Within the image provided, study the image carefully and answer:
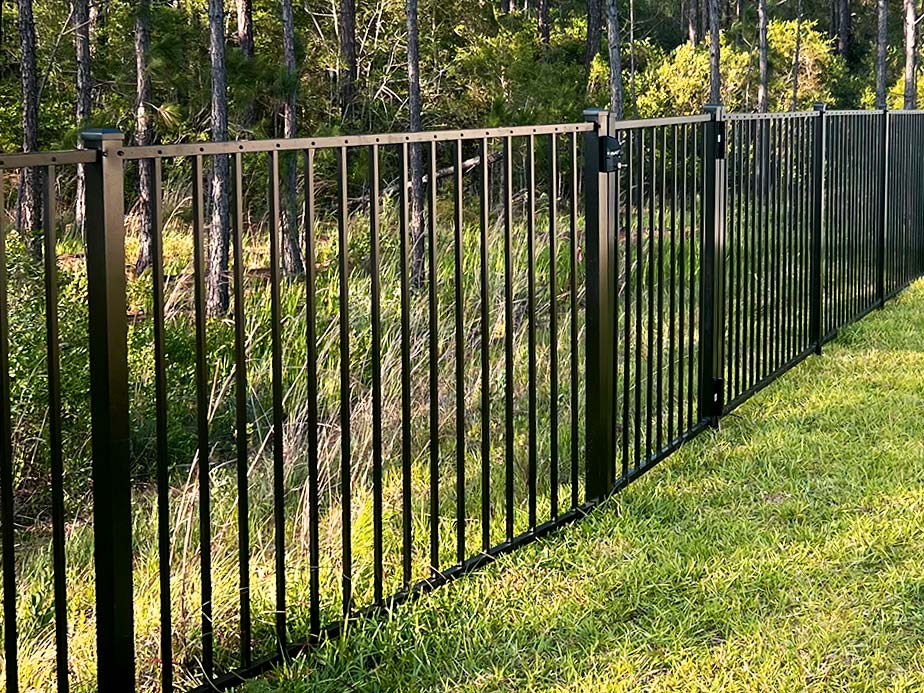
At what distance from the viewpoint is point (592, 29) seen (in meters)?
35.5

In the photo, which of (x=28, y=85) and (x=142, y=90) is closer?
(x=28, y=85)

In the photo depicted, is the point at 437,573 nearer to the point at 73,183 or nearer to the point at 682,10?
the point at 73,183

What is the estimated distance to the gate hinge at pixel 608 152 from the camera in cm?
460

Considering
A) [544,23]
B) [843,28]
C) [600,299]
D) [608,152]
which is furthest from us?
[843,28]

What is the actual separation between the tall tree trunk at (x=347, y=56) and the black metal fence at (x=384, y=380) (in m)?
13.0

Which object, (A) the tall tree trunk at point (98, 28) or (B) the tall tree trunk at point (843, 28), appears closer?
(A) the tall tree trunk at point (98, 28)

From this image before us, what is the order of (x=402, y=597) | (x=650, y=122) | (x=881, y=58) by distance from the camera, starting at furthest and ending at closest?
(x=881, y=58)
(x=650, y=122)
(x=402, y=597)

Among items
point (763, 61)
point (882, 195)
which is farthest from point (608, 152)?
point (763, 61)

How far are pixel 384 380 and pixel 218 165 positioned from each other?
1088cm

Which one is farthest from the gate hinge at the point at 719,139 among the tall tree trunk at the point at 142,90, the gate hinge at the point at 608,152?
the tall tree trunk at the point at 142,90

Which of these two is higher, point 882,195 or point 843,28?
point 843,28

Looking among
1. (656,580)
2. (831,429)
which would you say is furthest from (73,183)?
(656,580)

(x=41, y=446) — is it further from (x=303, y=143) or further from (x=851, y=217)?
(x=851, y=217)

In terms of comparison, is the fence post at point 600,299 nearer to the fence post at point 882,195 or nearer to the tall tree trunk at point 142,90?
the fence post at point 882,195
